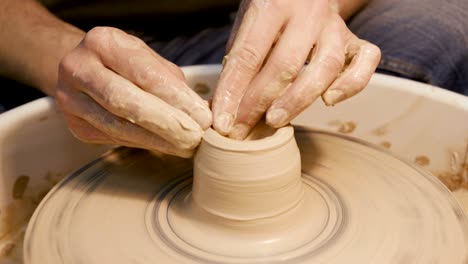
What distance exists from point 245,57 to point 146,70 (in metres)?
0.16

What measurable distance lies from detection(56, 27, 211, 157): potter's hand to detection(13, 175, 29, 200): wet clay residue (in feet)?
0.87

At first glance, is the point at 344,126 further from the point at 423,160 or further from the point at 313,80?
the point at 313,80

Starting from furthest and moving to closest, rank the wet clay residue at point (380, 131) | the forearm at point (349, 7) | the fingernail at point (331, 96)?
1. the forearm at point (349, 7)
2. the wet clay residue at point (380, 131)
3. the fingernail at point (331, 96)

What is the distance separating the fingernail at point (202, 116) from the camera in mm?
911

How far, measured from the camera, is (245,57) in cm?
98

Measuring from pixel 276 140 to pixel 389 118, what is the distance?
0.59 m

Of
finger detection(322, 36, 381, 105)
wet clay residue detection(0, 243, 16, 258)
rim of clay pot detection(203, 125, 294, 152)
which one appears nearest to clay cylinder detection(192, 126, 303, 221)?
rim of clay pot detection(203, 125, 294, 152)

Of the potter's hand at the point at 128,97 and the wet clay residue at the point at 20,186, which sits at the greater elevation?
the potter's hand at the point at 128,97

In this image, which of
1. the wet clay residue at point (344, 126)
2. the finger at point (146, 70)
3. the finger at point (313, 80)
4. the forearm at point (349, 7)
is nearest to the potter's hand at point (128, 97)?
the finger at point (146, 70)

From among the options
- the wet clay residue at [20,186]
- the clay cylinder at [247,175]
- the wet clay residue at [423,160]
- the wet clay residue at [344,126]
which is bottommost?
the wet clay residue at [423,160]

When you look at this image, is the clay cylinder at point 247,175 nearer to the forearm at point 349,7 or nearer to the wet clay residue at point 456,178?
the wet clay residue at point 456,178

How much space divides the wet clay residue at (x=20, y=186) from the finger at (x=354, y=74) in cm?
68

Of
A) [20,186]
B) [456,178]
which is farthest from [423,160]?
[20,186]

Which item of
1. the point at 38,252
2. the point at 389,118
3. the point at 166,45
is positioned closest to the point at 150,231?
the point at 38,252
